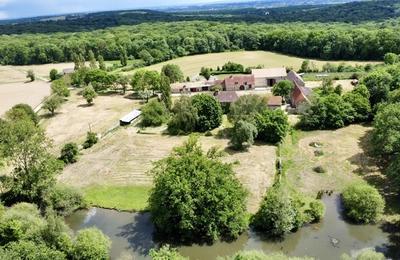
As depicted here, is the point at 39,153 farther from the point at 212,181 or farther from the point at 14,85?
the point at 14,85

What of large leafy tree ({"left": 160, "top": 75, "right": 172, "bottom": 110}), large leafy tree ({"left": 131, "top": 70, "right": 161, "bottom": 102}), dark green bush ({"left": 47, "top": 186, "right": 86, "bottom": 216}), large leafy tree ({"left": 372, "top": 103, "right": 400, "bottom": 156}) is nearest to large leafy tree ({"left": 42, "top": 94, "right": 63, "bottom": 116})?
large leafy tree ({"left": 131, "top": 70, "right": 161, "bottom": 102})

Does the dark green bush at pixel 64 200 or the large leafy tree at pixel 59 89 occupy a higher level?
the large leafy tree at pixel 59 89

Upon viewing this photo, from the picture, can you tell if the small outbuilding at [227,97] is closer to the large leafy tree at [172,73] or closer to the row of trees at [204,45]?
the large leafy tree at [172,73]

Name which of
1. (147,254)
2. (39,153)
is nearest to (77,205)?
(39,153)

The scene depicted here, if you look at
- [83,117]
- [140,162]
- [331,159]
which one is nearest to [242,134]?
[331,159]

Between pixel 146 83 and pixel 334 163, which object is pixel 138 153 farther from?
pixel 146 83

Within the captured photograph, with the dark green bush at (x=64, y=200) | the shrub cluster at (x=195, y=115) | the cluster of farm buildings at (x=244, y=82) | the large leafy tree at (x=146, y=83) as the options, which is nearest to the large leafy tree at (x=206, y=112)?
the shrub cluster at (x=195, y=115)
